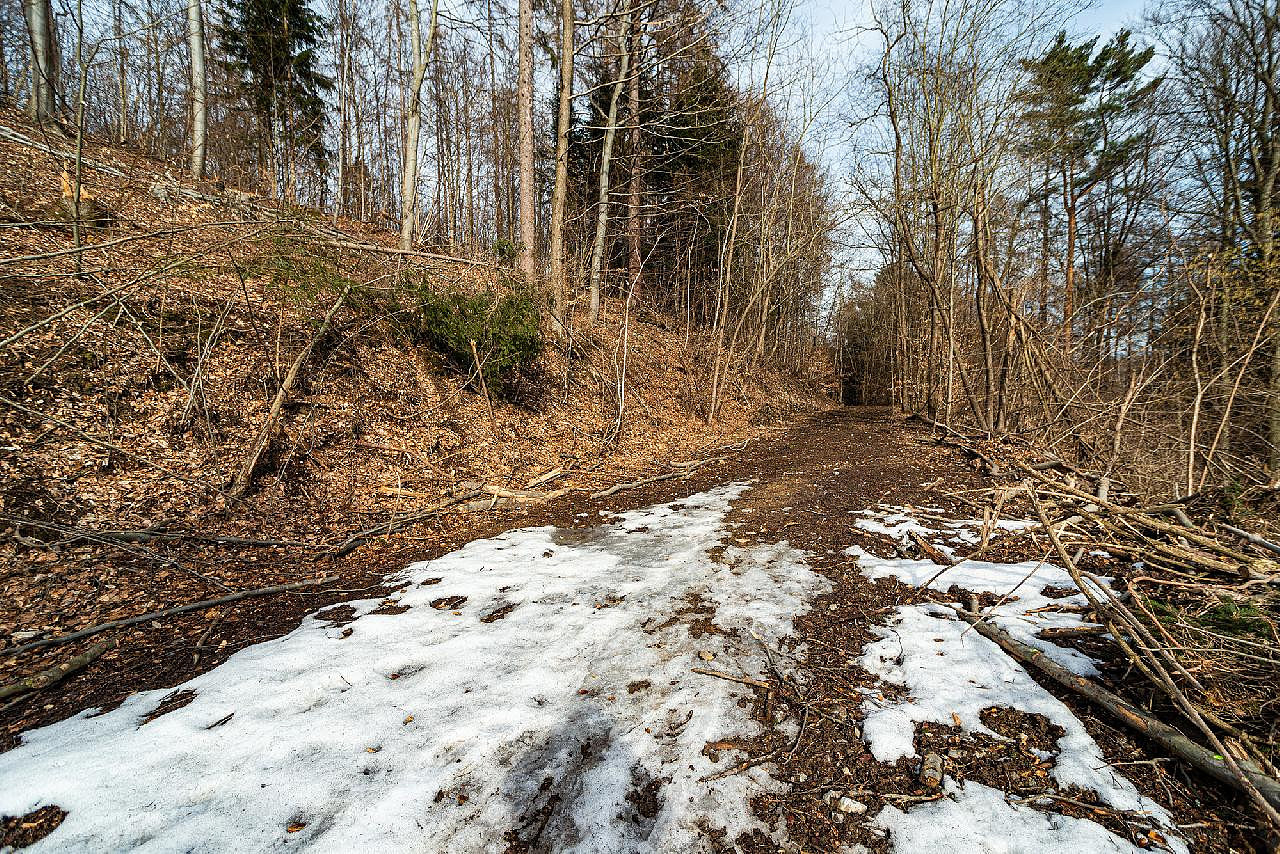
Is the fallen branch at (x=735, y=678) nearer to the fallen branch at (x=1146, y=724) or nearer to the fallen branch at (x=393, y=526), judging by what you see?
the fallen branch at (x=1146, y=724)

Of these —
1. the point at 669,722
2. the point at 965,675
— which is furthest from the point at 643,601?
the point at 965,675

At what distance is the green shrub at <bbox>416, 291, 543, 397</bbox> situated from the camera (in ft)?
24.6

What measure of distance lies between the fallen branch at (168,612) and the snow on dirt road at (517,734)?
0.65m

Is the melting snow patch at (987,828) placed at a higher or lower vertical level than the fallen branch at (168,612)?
higher

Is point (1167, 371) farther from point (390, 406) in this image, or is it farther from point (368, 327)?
point (368, 327)

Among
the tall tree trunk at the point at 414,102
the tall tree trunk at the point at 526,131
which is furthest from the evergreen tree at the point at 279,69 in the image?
the tall tree trunk at the point at 526,131

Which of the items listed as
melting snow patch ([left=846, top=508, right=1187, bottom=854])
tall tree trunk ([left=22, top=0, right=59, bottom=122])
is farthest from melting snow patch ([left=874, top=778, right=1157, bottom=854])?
tall tree trunk ([left=22, top=0, right=59, bottom=122])

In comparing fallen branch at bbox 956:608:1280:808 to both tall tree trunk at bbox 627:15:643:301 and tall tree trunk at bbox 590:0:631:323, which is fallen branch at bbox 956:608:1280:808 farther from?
tall tree trunk at bbox 590:0:631:323

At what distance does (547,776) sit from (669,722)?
614mm

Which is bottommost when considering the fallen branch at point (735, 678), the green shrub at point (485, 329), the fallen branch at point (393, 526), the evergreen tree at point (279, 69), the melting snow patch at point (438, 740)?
the melting snow patch at point (438, 740)

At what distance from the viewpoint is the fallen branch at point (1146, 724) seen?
1.66m

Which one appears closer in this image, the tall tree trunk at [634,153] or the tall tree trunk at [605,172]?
the tall tree trunk at [605,172]

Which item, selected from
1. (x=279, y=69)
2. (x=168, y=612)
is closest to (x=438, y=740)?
(x=168, y=612)

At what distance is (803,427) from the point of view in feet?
47.5
